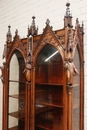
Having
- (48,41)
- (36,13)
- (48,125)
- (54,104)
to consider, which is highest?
(36,13)

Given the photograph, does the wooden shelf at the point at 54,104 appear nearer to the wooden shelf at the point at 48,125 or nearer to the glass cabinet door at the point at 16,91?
the wooden shelf at the point at 48,125

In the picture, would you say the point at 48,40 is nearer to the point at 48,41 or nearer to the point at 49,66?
the point at 48,41

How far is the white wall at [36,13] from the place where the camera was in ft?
6.14

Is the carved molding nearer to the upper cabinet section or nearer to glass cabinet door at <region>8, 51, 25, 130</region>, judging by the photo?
the upper cabinet section

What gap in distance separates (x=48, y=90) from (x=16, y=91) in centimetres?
61

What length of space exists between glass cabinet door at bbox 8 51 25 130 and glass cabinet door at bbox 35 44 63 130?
13.3 inches

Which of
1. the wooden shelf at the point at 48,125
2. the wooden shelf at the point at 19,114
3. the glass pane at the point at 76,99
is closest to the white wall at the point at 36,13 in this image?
the glass pane at the point at 76,99

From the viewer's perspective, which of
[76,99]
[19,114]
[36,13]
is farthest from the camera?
[36,13]

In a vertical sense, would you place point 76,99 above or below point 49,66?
below

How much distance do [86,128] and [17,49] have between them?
1309mm

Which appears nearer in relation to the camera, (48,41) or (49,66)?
(48,41)

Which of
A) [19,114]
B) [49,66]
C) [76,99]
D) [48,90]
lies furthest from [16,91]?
[76,99]

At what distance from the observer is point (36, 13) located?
2.37m

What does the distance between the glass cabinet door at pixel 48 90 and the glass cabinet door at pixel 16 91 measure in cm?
34
